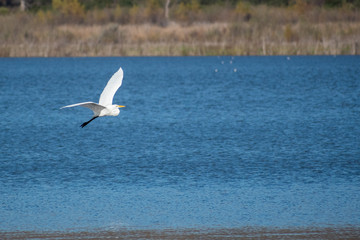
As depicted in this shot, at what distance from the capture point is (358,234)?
30.3ft

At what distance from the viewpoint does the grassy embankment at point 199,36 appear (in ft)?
144

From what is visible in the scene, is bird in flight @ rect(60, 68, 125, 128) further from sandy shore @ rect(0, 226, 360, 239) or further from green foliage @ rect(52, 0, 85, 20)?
green foliage @ rect(52, 0, 85, 20)

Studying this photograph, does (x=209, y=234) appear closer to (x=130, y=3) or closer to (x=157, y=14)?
(x=157, y=14)

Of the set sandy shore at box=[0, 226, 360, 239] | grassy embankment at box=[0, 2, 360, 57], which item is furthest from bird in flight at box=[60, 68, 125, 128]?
grassy embankment at box=[0, 2, 360, 57]

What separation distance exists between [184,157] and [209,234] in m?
6.12

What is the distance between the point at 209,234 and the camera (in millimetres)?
9344

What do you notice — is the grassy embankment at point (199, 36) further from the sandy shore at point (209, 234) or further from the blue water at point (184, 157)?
the sandy shore at point (209, 234)

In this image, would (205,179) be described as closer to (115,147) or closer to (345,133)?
(115,147)

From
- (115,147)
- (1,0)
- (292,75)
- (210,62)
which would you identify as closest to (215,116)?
(115,147)

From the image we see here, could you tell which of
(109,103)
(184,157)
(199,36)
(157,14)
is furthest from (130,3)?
(109,103)

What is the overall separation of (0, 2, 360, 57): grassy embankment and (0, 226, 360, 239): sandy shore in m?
33.6

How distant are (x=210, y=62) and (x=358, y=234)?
40444mm

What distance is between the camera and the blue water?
34.4 feet

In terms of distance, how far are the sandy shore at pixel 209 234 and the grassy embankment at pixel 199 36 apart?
33624 millimetres
